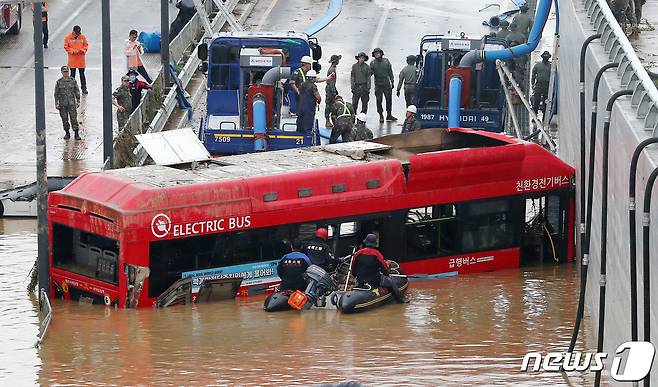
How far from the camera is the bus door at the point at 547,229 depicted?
26.3 meters

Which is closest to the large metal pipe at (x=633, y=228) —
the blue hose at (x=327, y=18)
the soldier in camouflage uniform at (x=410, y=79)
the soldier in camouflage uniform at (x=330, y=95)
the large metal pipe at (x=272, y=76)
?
the large metal pipe at (x=272, y=76)

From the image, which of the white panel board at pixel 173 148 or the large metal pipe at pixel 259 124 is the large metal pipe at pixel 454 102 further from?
the white panel board at pixel 173 148

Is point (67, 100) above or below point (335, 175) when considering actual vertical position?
above

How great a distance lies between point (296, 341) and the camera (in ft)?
69.6

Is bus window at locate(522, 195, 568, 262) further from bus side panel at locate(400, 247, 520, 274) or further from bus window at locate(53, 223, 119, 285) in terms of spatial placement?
bus window at locate(53, 223, 119, 285)

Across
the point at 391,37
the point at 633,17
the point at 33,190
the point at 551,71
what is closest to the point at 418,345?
the point at 33,190

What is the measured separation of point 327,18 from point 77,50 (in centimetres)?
997

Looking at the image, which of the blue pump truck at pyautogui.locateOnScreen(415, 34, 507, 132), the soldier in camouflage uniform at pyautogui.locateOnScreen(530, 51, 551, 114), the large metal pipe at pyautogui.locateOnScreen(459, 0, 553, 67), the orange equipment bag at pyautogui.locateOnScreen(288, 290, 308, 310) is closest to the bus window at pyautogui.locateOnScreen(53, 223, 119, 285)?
the orange equipment bag at pyautogui.locateOnScreen(288, 290, 308, 310)

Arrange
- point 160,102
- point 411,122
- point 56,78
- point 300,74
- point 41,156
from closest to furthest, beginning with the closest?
point 41,156 < point 411,122 < point 300,74 < point 160,102 < point 56,78

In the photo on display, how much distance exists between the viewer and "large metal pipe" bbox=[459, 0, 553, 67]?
109ft

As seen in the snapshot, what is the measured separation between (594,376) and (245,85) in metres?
14.4

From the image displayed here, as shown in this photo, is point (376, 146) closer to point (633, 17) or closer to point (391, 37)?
point (633, 17)

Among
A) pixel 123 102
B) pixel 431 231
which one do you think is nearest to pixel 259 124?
pixel 123 102

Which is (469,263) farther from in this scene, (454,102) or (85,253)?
(454,102)
